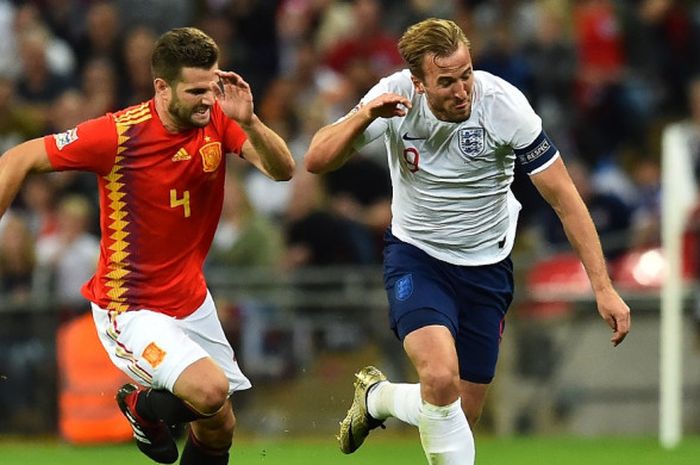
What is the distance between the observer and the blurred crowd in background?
14.5m

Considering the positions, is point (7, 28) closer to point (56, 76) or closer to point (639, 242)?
point (56, 76)

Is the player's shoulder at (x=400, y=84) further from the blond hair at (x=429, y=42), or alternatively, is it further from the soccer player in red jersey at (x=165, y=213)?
the soccer player in red jersey at (x=165, y=213)

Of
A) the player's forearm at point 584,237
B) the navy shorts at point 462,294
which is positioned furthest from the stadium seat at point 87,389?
the player's forearm at point 584,237

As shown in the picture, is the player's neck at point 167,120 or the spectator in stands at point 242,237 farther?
the spectator in stands at point 242,237

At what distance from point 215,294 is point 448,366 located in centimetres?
580

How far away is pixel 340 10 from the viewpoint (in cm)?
1727

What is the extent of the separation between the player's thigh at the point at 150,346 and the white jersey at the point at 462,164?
50.5 inches

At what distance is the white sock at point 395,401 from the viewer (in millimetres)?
8789

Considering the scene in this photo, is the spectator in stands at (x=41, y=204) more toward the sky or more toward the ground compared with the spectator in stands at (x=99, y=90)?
more toward the ground

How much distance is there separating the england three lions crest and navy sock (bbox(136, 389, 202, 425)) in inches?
74.9

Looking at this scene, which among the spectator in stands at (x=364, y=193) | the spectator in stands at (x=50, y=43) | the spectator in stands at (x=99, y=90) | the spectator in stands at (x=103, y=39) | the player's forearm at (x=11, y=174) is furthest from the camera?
the spectator in stands at (x=103, y=39)

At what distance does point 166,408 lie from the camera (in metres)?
8.70

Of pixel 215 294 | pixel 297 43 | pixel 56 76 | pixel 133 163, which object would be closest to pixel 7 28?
pixel 56 76

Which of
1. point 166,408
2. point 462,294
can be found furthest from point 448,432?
point 166,408
